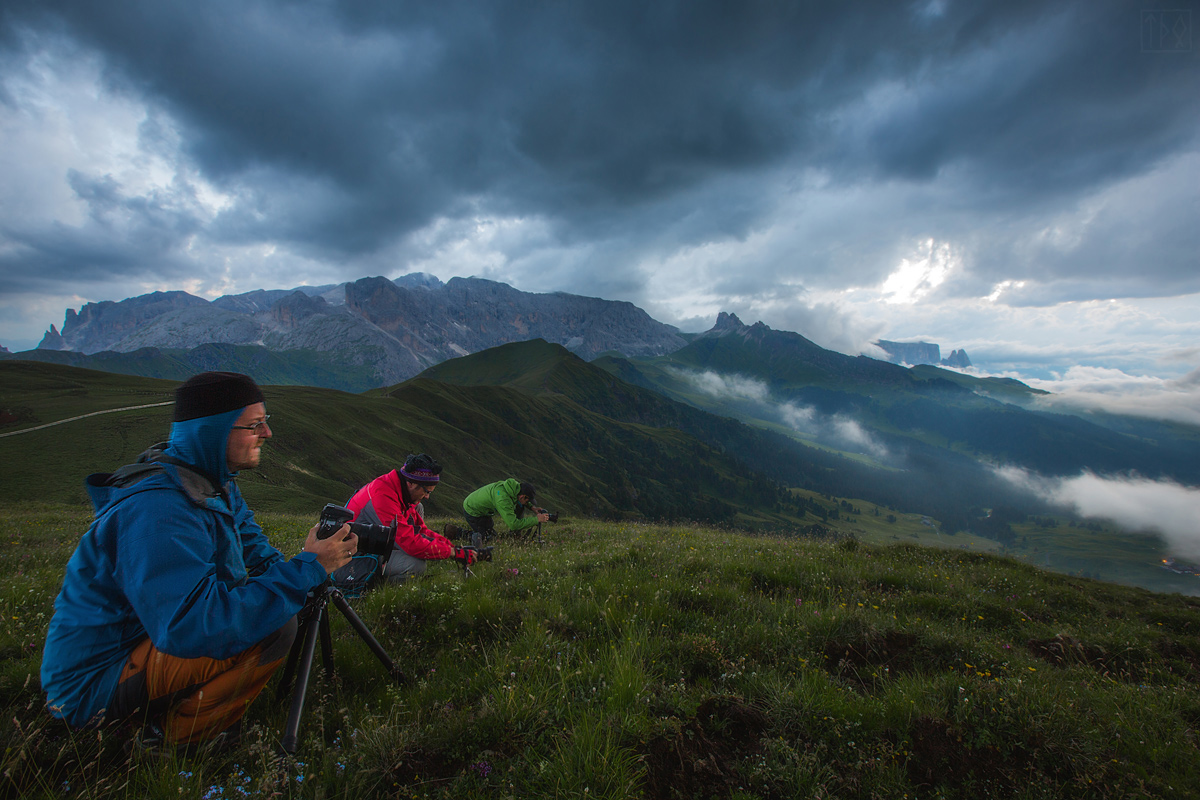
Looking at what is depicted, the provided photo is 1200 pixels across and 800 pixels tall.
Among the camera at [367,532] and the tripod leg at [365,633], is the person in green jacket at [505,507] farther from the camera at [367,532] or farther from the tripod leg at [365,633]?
the tripod leg at [365,633]

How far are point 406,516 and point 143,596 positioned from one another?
5803mm

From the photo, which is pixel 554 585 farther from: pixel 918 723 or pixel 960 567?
pixel 960 567

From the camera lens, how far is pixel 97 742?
3.28 meters

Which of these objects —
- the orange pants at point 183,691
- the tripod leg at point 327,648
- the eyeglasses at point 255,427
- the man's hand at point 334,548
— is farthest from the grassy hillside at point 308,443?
the man's hand at point 334,548

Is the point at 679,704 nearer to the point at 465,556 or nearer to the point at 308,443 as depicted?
the point at 465,556

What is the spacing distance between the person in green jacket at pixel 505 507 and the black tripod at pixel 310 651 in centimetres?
872

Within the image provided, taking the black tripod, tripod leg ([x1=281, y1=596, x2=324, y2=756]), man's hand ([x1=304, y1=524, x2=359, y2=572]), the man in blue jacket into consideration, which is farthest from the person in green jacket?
the man in blue jacket

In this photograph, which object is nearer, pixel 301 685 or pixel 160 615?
pixel 160 615

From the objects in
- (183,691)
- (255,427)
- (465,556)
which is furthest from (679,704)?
(465,556)

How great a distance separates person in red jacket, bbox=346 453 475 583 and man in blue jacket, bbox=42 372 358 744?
445 centimetres

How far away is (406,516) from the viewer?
8969 mm

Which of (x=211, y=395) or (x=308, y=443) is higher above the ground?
(x=211, y=395)

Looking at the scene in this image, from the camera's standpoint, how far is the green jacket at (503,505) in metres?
13.8

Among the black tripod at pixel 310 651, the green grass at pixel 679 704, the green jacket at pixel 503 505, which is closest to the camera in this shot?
the green grass at pixel 679 704
